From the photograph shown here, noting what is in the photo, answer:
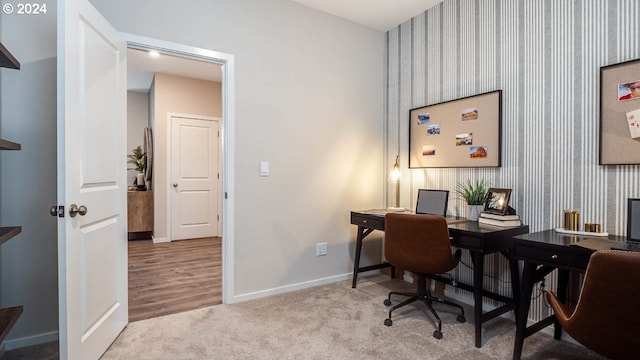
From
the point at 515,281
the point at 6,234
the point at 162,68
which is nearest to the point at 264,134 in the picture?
the point at 6,234

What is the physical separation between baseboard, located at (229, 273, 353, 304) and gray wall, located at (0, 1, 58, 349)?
4.03 ft

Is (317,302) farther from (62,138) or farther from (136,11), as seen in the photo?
(136,11)

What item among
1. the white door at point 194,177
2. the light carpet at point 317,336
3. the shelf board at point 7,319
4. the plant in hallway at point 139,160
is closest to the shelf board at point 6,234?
the shelf board at point 7,319

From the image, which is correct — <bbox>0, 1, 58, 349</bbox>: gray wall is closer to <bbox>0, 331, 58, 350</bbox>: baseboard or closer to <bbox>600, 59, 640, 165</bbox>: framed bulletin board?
<bbox>0, 331, 58, 350</bbox>: baseboard

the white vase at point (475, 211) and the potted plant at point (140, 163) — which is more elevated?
the potted plant at point (140, 163)

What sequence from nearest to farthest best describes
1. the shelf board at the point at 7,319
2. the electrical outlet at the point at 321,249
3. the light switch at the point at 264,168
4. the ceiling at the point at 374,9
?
the shelf board at the point at 7,319
the light switch at the point at 264,168
the ceiling at the point at 374,9
the electrical outlet at the point at 321,249

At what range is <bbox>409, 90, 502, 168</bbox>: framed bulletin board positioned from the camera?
8.31ft

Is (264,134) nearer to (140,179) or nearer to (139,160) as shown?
(140,179)

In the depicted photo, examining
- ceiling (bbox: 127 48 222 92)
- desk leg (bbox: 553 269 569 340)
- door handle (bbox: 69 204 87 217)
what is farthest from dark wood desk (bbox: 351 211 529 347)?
ceiling (bbox: 127 48 222 92)

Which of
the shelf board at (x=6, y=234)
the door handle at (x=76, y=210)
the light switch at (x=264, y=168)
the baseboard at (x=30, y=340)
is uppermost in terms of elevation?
the light switch at (x=264, y=168)

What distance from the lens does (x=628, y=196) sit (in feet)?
6.16

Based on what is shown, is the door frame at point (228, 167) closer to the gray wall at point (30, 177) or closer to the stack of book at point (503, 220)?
the gray wall at point (30, 177)

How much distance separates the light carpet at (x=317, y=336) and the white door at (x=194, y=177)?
3101 millimetres

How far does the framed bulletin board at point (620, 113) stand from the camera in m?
1.82
